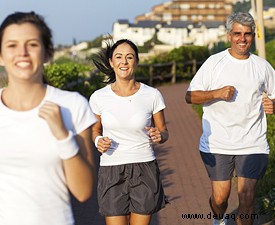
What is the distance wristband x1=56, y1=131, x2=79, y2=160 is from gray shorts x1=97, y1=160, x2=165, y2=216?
2.31 m

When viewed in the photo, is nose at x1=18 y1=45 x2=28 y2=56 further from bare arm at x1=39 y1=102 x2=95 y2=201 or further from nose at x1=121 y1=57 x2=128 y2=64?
nose at x1=121 y1=57 x2=128 y2=64

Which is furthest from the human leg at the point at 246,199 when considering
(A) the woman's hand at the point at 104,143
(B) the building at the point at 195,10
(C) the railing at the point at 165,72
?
(B) the building at the point at 195,10

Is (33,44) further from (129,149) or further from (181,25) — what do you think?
(181,25)

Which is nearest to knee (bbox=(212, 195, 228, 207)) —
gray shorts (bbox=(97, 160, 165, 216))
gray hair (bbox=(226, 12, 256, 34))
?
gray shorts (bbox=(97, 160, 165, 216))

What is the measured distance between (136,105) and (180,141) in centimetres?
836

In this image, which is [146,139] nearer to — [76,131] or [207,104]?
[207,104]

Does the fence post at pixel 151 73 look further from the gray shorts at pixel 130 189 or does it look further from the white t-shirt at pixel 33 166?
the white t-shirt at pixel 33 166

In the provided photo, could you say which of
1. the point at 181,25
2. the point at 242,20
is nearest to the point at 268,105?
the point at 242,20

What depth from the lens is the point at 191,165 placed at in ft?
36.8

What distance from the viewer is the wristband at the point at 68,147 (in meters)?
3.23

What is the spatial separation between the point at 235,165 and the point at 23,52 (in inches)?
137

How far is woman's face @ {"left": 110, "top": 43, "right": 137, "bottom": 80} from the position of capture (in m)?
5.79

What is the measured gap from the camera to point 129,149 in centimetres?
554

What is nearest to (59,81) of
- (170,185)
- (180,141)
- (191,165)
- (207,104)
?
(180,141)
